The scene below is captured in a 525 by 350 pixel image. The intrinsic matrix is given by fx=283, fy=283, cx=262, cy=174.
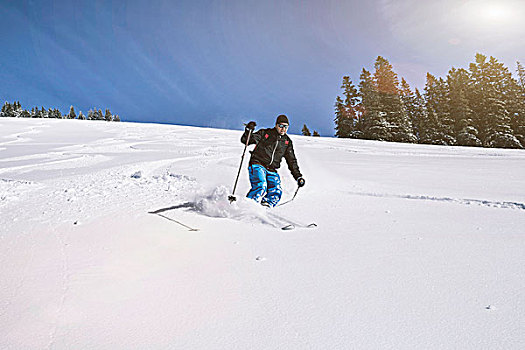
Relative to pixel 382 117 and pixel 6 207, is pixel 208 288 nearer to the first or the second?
pixel 6 207

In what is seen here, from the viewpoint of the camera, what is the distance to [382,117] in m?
31.3

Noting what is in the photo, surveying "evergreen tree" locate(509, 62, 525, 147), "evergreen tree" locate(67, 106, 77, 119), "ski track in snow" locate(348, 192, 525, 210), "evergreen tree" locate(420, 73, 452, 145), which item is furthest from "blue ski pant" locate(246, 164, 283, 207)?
"evergreen tree" locate(67, 106, 77, 119)

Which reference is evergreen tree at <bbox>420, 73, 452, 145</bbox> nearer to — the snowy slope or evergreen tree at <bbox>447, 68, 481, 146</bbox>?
evergreen tree at <bbox>447, 68, 481, 146</bbox>

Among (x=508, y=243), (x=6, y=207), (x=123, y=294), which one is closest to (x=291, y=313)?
(x=123, y=294)

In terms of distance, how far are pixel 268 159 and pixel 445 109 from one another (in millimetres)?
36858

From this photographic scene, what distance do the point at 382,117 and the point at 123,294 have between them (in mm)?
33567

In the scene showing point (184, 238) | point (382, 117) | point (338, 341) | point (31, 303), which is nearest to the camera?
point (338, 341)

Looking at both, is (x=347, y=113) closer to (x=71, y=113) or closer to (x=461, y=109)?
(x=461, y=109)

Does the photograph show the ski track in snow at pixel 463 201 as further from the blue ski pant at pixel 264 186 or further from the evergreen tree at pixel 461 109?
the evergreen tree at pixel 461 109

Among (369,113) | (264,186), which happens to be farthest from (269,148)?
(369,113)

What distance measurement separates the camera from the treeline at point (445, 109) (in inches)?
1193

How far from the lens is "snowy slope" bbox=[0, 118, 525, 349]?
1.37 m

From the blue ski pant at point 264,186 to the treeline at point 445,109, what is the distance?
96.2 feet

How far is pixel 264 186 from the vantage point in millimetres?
4289
